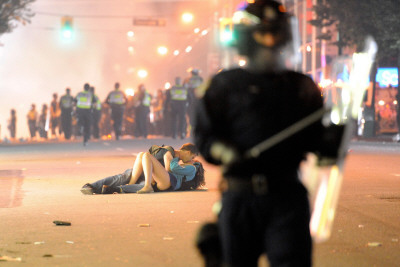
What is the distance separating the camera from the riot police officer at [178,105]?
106 ft

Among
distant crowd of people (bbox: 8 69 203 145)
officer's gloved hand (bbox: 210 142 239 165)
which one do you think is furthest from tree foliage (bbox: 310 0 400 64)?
officer's gloved hand (bbox: 210 142 239 165)

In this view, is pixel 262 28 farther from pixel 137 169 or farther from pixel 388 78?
pixel 388 78

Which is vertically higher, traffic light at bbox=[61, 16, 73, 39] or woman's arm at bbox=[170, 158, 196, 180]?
traffic light at bbox=[61, 16, 73, 39]

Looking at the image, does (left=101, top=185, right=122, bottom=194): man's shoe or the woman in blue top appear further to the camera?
(left=101, top=185, right=122, bottom=194): man's shoe

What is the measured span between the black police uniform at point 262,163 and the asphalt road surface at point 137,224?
10.4ft

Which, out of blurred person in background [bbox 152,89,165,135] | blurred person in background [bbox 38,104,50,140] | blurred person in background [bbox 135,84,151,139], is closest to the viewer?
blurred person in background [bbox 135,84,151,139]

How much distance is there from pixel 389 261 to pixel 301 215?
3523 millimetres

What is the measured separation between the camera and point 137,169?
12727 millimetres

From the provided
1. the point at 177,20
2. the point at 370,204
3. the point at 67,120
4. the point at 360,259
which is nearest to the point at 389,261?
the point at 360,259

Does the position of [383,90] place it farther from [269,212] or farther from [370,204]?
[269,212]

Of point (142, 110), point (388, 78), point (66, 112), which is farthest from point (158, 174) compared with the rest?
point (388, 78)

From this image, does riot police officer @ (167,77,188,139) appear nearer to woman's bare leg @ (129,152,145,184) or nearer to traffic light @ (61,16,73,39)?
traffic light @ (61,16,73,39)

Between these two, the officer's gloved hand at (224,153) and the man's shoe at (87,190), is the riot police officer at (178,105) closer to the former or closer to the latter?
the man's shoe at (87,190)

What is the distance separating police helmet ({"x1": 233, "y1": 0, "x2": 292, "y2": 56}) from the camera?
13.7 feet
